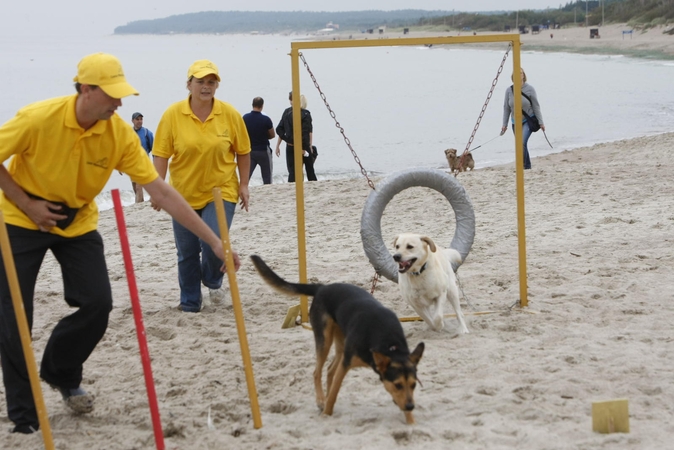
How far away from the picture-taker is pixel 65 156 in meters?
4.21

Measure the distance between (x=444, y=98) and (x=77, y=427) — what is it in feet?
121

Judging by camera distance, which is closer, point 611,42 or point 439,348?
point 439,348

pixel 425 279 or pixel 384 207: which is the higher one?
pixel 384 207

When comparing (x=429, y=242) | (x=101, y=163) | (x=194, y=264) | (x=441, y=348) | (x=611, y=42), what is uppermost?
(x=101, y=163)

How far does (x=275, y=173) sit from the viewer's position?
2055cm

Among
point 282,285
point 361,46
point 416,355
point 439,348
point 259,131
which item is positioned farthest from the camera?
point 259,131

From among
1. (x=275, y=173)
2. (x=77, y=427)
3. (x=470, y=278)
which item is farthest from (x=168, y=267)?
(x=275, y=173)

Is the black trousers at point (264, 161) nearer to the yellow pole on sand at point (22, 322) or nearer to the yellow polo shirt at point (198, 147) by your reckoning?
the yellow polo shirt at point (198, 147)

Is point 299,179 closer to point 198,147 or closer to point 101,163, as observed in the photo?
point 198,147

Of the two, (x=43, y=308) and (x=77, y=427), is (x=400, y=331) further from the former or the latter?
(x=43, y=308)

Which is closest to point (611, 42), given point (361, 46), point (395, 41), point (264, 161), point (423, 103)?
point (423, 103)

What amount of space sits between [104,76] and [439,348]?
119 inches

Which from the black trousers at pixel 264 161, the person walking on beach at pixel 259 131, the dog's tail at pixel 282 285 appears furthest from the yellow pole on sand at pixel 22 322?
the black trousers at pixel 264 161

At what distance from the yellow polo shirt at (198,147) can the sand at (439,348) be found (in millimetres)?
1079
